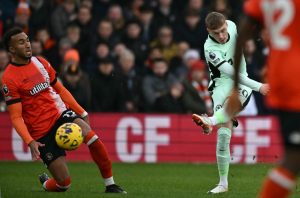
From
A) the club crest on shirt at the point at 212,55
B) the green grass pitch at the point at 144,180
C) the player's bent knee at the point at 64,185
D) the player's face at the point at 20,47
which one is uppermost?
the player's face at the point at 20,47

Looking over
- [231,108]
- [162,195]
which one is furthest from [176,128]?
[231,108]

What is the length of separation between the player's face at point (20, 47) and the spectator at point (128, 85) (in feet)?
22.0

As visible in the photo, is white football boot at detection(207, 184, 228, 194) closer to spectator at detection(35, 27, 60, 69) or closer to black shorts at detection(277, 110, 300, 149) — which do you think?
black shorts at detection(277, 110, 300, 149)

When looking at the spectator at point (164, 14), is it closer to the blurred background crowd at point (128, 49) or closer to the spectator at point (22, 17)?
the blurred background crowd at point (128, 49)

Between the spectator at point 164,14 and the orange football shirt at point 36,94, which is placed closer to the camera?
the orange football shirt at point 36,94

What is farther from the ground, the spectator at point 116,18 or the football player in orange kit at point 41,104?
the spectator at point 116,18

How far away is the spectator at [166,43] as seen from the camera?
61.7ft

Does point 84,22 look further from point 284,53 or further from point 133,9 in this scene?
point 284,53

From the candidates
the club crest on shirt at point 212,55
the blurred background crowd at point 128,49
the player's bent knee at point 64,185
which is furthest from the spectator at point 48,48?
the club crest on shirt at point 212,55

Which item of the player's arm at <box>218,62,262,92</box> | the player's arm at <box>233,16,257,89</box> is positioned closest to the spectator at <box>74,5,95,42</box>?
the player's arm at <box>218,62,262,92</box>

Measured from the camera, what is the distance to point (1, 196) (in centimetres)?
1070

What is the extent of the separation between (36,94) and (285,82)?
210 inches

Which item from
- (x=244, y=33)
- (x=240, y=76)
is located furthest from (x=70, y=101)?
(x=244, y=33)

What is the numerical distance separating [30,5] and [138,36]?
2564mm
